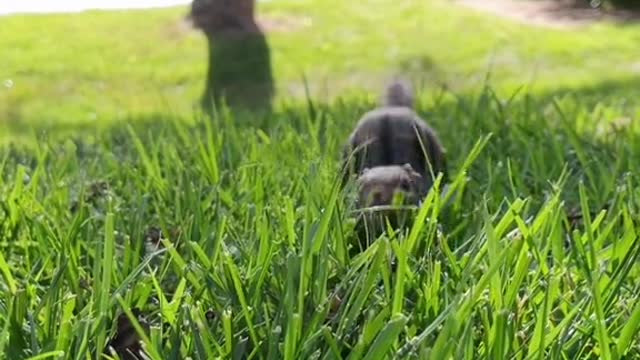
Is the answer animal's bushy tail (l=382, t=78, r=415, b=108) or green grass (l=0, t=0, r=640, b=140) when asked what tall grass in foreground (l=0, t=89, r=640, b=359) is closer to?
animal's bushy tail (l=382, t=78, r=415, b=108)

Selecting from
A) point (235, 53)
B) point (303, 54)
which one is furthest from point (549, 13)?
point (235, 53)

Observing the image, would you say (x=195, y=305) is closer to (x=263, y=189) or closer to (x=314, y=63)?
(x=263, y=189)

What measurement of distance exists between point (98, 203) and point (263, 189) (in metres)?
0.48

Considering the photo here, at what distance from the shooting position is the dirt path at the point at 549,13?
15148 millimetres

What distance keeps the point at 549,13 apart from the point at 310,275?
14728mm

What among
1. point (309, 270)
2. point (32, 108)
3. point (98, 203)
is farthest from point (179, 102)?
point (309, 270)

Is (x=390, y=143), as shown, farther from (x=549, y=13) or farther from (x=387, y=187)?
(x=549, y=13)

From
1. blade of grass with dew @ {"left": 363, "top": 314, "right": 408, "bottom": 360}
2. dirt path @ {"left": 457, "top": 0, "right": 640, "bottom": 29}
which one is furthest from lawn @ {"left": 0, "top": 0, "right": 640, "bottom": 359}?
dirt path @ {"left": 457, "top": 0, "right": 640, "bottom": 29}

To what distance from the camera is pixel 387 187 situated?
2.09 meters

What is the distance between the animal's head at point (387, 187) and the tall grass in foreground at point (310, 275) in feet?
0.21

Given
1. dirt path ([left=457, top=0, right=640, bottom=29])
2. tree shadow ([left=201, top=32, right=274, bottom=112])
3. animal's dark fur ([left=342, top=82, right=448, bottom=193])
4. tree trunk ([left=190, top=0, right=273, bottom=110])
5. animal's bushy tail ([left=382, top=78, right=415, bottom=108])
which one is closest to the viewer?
animal's dark fur ([left=342, top=82, right=448, bottom=193])

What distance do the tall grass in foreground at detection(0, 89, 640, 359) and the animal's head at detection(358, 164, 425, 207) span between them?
2.5 inches

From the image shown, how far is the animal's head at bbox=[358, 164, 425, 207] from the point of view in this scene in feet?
6.76

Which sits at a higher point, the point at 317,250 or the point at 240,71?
the point at 317,250
